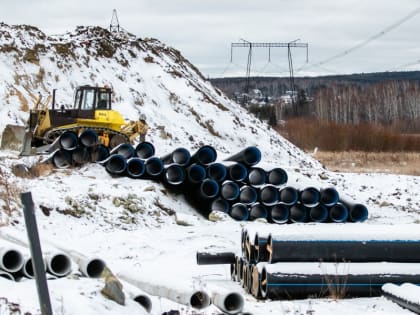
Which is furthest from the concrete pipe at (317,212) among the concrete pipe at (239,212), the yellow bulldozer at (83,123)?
the yellow bulldozer at (83,123)

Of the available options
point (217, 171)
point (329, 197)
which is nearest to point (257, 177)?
point (217, 171)

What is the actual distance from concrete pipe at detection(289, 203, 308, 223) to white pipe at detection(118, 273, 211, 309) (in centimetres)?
1093

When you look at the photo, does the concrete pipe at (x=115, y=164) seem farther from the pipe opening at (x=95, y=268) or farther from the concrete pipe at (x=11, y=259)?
the concrete pipe at (x=11, y=259)

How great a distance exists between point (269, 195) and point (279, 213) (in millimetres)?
513

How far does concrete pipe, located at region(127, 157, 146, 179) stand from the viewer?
1936cm

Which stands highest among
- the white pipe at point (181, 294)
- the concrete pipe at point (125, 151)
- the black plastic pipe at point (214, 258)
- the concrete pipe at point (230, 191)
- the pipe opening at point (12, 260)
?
the concrete pipe at point (125, 151)

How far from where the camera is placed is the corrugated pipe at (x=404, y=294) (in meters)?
7.86

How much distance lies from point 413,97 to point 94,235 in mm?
100008

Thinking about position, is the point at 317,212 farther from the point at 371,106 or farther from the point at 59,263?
the point at 371,106

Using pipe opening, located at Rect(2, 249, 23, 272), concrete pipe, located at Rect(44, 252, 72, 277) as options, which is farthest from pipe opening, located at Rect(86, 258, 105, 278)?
pipe opening, located at Rect(2, 249, 23, 272)

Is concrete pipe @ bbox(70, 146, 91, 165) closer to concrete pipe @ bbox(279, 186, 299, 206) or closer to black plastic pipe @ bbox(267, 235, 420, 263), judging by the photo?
concrete pipe @ bbox(279, 186, 299, 206)

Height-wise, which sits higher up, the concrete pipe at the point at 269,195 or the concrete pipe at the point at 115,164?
the concrete pipe at the point at 115,164

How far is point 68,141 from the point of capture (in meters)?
20.0

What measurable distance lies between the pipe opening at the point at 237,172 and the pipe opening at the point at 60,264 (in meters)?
11.7
